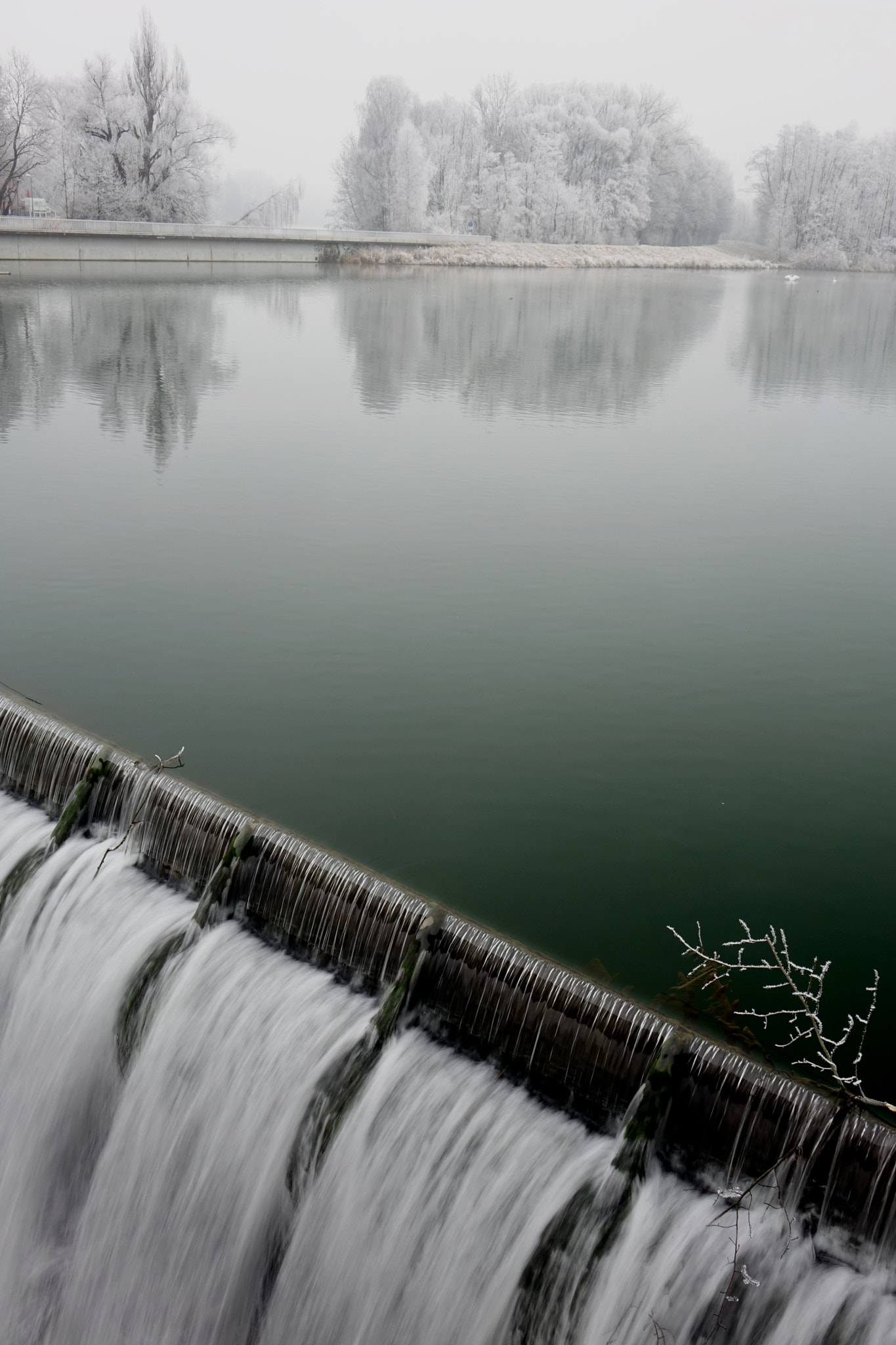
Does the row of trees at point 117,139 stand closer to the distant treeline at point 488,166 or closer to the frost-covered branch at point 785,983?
the distant treeline at point 488,166

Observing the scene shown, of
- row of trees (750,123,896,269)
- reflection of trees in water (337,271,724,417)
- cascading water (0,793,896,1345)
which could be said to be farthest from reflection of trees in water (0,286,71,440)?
row of trees (750,123,896,269)

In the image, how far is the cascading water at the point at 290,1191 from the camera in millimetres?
4395

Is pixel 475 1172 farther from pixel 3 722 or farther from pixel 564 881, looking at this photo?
pixel 3 722

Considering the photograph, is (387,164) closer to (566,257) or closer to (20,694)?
(566,257)

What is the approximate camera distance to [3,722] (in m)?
7.51

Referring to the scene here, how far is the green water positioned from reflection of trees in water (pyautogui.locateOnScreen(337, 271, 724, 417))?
46 centimetres

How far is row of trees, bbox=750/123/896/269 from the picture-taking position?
306 ft

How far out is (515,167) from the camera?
89688mm

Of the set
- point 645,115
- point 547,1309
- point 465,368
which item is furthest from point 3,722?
point 645,115

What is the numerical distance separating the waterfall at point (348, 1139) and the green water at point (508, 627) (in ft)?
2.90

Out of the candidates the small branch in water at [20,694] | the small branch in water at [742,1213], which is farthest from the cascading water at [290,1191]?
the small branch in water at [20,694]

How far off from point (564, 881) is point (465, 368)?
19026mm

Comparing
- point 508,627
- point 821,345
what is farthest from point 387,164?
point 508,627

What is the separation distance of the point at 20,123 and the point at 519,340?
44.9 m
